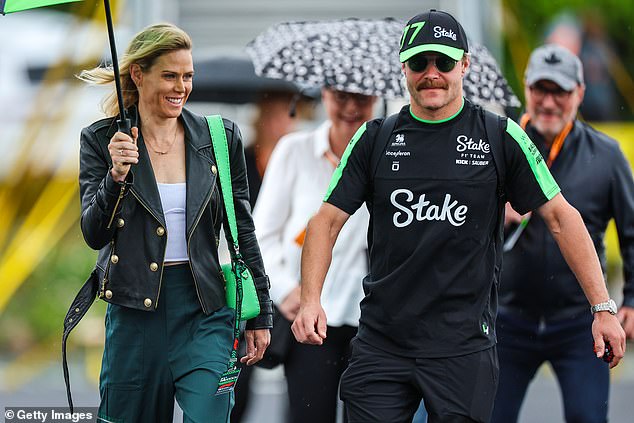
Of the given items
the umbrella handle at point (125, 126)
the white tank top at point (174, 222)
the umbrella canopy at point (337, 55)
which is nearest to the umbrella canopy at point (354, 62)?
the umbrella canopy at point (337, 55)

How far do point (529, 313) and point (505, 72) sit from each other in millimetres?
4002

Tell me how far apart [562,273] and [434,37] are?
1.83m

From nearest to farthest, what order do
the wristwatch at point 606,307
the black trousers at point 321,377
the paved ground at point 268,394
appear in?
the wristwatch at point 606,307 → the black trousers at point 321,377 → the paved ground at point 268,394

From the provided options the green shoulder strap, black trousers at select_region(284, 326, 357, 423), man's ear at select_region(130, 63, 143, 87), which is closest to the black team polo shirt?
the green shoulder strap

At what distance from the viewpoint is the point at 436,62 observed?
15.9ft

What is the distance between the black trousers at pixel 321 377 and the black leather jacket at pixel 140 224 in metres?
1.22

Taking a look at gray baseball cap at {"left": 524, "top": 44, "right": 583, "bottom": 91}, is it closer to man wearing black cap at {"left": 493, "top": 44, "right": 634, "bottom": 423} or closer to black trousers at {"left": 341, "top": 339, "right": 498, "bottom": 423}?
man wearing black cap at {"left": 493, "top": 44, "right": 634, "bottom": 423}

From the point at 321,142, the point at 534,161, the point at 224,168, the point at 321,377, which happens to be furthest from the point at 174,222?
the point at 321,142

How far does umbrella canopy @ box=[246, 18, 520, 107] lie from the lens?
244 inches

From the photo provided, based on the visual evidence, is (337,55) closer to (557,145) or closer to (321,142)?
(321,142)

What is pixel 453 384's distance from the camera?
477 cm

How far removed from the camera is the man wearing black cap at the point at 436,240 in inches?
188

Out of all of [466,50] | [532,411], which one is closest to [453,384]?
[466,50]

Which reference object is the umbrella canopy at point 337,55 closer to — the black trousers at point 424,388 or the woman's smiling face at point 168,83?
the woman's smiling face at point 168,83
